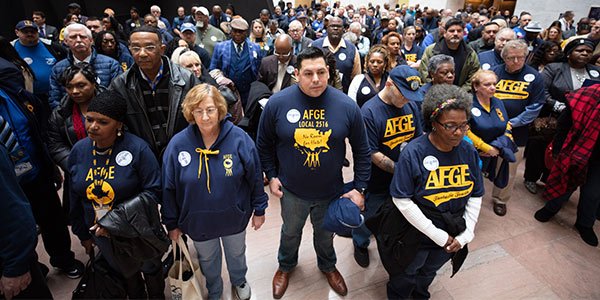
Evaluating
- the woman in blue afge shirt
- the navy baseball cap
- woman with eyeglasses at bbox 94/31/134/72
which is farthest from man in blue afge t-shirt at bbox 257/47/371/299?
woman with eyeglasses at bbox 94/31/134/72

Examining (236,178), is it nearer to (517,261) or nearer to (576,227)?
(517,261)

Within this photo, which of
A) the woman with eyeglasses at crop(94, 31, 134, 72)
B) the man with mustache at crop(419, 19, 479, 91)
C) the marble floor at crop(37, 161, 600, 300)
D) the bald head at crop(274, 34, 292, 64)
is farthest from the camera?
the woman with eyeglasses at crop(94, 31, 134, 72)

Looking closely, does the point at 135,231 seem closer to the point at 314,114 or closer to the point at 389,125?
the point at 314,114

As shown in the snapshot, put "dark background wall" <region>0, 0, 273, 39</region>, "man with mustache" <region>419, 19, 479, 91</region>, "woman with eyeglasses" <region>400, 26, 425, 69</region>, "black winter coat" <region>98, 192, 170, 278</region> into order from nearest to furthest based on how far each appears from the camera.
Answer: "black winter coat" <region>98, 192, 170, 278</region> < "man with mustache" <region>419, 19, 479, 91</region> < "woman with eyeglasses" <region>400, 26, 425, 69</region> < "dark background wall" <region>0, 0, 273, 39</region>

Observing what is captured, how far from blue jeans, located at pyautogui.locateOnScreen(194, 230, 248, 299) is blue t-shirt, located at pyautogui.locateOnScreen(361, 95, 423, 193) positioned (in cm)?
129

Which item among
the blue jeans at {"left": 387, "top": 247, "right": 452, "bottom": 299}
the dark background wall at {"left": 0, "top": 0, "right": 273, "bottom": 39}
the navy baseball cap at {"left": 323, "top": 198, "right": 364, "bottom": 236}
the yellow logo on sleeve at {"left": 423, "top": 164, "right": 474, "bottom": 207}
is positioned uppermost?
the dark background wall at {"left": 0, "top": 0, "right": 273, "bottom": 39}

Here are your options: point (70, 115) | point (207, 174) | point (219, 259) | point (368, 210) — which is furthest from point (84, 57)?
point (368, 210)

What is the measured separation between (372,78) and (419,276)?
2120 millimetres

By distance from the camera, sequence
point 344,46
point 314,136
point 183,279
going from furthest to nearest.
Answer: point 344,46 < point 183,279 < point 314,136

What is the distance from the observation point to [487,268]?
3.13m

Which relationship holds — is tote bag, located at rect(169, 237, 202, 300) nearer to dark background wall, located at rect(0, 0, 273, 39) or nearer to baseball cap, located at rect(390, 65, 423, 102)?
baseball cap, located at rect(390, 65, 423, 102)

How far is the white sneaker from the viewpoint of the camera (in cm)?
273

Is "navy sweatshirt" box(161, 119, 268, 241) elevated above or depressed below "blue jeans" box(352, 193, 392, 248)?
above

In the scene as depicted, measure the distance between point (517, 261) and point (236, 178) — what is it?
2.96 m
